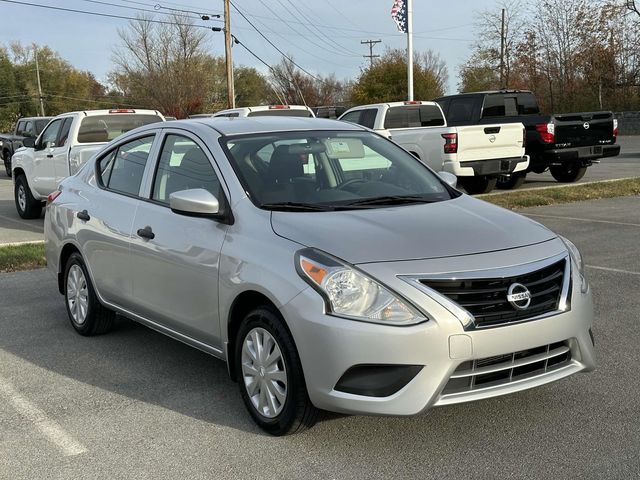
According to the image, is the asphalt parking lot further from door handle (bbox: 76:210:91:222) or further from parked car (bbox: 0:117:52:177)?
parked car (bbox: 0:117:52:177)

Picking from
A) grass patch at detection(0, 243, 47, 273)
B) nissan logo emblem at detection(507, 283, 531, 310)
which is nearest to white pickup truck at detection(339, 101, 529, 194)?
grass patch at detection(0, 243, 47, 273)

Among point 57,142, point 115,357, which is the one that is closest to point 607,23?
point 57,142

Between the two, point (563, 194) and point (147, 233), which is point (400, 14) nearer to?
point (563, 194)

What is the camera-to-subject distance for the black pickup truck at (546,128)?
16.0 m

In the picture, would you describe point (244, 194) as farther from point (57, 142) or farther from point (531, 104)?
point (531, 104)

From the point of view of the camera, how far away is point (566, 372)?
383 centimetres

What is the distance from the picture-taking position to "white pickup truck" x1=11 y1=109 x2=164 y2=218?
12.3 meters

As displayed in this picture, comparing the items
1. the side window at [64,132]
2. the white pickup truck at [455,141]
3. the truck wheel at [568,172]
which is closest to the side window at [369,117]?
the white pickup truck at [455,141]

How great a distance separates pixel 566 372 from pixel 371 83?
48.3 meters

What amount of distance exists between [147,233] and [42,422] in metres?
1.33

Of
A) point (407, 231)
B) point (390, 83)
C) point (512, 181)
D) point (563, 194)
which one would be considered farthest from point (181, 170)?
point (390, 83)

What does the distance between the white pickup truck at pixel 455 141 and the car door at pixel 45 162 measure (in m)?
5.92

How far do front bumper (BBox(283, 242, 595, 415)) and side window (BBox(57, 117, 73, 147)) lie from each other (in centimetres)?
1015

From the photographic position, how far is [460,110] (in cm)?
1698
